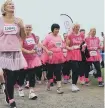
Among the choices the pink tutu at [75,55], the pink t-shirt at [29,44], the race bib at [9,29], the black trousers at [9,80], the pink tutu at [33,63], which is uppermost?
the race bib at [9,29]

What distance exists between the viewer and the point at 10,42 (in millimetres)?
6168

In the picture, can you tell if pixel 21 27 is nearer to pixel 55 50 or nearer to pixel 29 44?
pixel 29 44

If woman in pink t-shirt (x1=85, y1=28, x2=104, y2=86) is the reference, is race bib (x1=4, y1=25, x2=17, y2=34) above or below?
above

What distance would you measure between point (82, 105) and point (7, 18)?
6.54ft

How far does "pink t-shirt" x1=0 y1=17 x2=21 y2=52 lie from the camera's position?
6.15m

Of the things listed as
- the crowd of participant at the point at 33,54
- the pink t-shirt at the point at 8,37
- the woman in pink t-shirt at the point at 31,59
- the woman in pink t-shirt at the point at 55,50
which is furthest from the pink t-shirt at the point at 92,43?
the pink t-shirt at the point at 8,37

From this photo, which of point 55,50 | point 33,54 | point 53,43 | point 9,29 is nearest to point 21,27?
point 9,29

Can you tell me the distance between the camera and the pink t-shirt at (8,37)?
615 cm

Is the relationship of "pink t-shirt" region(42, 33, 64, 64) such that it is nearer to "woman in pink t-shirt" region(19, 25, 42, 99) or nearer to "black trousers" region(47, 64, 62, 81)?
"black trousers" region(47, 64, 62, 81)

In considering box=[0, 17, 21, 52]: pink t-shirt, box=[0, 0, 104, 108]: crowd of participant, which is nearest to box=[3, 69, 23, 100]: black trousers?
box=[0, 0, 104, 108]: crowd of participant

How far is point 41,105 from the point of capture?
22.0ft

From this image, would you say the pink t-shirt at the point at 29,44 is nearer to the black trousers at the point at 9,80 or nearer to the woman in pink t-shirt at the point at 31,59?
the woman in pink t-shirt at the point at 31,59

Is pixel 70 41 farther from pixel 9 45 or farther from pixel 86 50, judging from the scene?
pixel 9 45

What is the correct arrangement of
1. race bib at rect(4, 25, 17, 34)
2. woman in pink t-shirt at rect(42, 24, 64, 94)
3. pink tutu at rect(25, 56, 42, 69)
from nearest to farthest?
race bib at rect(4, 25, 17, 34), pink tutu at rect(25, 56, 42, 69), woman in pink t-shirt at rect(42, 24, 64, 94)
